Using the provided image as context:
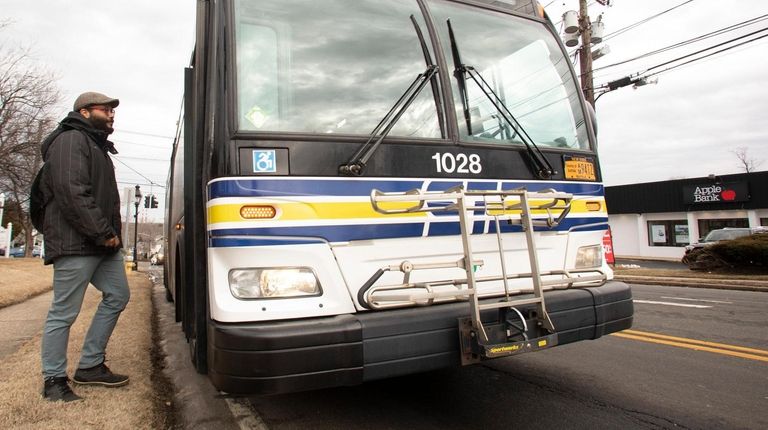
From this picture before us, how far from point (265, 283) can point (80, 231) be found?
164 centimetres

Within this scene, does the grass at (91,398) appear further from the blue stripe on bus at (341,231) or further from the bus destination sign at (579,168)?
the bus destination sign at (579,168)

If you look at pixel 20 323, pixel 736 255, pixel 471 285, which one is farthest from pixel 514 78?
pixel 736 255

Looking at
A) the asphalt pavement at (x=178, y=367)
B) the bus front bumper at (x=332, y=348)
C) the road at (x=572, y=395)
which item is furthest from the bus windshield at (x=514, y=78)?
the asphalt pavement at (x=178, y=367)

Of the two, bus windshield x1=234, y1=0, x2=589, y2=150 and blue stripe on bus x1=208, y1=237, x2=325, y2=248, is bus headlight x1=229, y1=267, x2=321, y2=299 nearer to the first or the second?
blue stripe on bus x1=208, y1=237, x2=325, y2=248

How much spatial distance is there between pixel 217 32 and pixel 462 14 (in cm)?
163

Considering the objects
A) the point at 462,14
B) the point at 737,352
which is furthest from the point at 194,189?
the point at 737,352

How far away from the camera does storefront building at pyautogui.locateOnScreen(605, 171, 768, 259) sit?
28.2 metres

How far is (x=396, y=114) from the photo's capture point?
9.49 feet

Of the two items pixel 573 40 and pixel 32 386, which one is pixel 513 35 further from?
pixel 573 40

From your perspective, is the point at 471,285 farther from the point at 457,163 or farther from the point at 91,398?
the point at 91,398

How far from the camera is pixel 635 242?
33.5m

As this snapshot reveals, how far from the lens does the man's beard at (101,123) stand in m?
3.70

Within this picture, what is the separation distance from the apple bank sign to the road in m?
28.3

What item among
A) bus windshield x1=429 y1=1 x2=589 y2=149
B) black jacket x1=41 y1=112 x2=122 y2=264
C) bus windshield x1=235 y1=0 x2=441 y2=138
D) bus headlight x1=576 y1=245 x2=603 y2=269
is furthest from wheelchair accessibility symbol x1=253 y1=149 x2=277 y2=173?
bus headlight x1=576 y1=245 x2=603 y2=269
